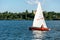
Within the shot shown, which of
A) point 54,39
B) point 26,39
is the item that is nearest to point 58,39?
point 54,39

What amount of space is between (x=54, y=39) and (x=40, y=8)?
28.9 meters

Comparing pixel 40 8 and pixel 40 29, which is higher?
pixel 40 8

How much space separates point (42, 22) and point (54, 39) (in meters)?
26.2

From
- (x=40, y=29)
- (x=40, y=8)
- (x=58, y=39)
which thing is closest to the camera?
(x=58, y=39)

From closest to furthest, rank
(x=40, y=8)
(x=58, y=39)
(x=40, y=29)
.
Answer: (x=58, y=39)
(x=40, y=29)
(x=40, y=8)

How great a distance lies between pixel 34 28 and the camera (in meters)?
82.2

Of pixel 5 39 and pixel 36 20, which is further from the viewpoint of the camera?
pixel 36 20

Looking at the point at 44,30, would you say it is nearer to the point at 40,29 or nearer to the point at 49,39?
the point at 40,29

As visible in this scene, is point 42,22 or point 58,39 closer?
point 58,39

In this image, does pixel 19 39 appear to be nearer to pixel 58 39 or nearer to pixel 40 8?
pixel 58 39

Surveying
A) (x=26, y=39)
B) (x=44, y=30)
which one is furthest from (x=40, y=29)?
(x=26, y=39)

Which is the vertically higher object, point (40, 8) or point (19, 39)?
point (40, 8)

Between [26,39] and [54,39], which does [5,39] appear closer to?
[26,39]

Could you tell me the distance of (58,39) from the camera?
188 feet
